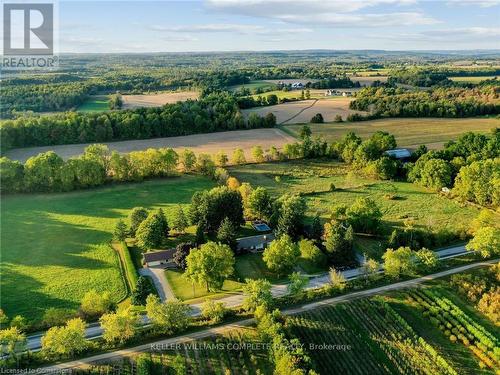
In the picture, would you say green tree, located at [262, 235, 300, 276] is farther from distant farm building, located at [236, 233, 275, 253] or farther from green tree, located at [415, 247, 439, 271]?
green tree, located at [415, 247, 439, 271]

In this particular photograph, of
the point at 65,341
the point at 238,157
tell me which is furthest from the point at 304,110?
the point at 65,341

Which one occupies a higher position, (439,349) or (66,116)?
(66,116)

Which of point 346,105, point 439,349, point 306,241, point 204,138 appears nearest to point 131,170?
point 204,138

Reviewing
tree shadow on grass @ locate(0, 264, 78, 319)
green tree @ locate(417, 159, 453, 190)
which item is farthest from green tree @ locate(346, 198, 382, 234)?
tree shadow on grass @ locate(0, 264, 78, 319)

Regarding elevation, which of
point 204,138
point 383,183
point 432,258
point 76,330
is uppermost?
point 204,138

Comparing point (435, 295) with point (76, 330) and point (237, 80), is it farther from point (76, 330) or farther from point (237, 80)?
point (237, 80)
